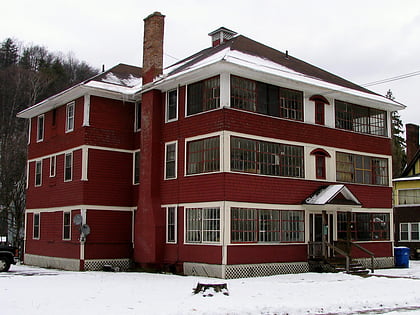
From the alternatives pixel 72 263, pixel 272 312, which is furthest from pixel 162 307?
pixel 72 263

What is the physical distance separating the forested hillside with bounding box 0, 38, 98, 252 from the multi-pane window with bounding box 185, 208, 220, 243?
2055 cm

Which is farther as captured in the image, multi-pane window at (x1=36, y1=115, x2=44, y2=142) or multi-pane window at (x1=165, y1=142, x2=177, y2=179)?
multi-pane window at (x1=36, y1=115, x2=44, y2=142)

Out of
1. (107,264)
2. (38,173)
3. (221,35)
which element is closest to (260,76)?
(221,35)

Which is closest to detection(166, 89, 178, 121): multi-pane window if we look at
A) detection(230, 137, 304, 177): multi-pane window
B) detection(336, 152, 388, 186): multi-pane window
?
detection(230, 137, 304, 177): multi-pane window

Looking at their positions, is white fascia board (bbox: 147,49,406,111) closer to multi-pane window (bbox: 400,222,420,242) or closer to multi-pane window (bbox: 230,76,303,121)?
multi-pane window (bbox: 230,76,303,121)

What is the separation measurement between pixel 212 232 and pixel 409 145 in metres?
30.7

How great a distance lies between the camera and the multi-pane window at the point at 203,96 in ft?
80.2

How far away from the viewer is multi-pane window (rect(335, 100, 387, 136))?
28.7 metres

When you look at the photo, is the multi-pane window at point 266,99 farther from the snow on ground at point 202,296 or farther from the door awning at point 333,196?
the snow on ground at point 202,296

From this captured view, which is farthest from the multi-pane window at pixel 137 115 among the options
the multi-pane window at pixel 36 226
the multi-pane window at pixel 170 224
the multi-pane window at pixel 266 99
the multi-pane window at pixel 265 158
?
the multi-pane window at pixel 36 226

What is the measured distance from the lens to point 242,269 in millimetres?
23391

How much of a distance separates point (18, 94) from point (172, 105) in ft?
114

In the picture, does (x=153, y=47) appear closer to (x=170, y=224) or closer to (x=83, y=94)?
(x=83, y=94)

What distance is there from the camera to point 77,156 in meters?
28.4
